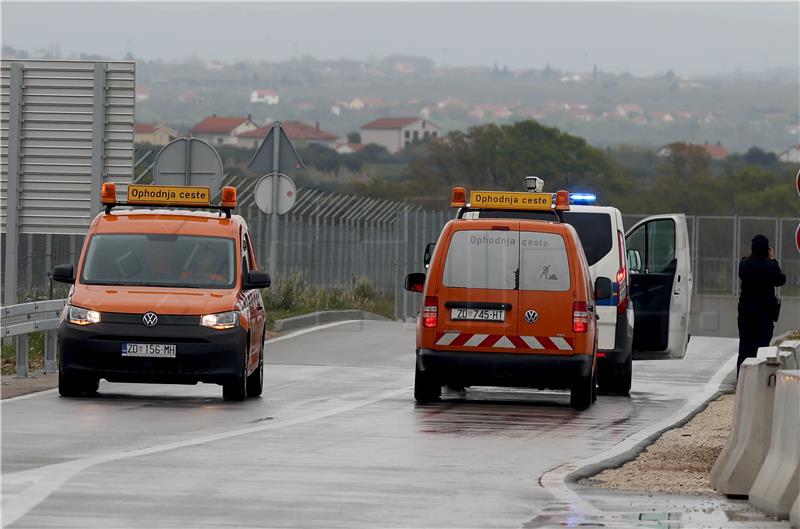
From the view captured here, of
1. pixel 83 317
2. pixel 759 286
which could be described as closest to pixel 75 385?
pixel 83 317

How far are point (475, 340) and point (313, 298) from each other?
2052 centimetres

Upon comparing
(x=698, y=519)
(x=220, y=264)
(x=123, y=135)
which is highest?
(x=123, y=135)

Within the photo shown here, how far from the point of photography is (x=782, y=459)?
11398mm

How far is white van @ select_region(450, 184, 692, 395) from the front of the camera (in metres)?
21.7

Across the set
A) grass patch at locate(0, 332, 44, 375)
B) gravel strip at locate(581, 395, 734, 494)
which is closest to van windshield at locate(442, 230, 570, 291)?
gravel strip at locate(581, 395, 734, 494)

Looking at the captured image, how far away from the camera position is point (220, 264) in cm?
1950

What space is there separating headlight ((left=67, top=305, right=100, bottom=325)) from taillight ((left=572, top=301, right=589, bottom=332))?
442 centimetres

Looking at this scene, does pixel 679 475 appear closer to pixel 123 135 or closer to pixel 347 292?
pixel 123 135

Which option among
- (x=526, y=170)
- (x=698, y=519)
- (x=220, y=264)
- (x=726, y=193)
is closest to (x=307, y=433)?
(x=220, y=264)

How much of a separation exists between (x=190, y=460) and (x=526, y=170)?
126 metres

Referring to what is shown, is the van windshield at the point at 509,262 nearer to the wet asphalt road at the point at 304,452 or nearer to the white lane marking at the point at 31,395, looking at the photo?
the wet asphalt road at the point at 304,452

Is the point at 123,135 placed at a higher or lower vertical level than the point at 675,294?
higher

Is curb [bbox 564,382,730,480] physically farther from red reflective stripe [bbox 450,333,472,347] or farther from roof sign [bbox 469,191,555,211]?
roof sign [bbox 469,191,555,211]

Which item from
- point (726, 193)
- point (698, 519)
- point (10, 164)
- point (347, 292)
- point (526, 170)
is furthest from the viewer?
point (526, 170)
